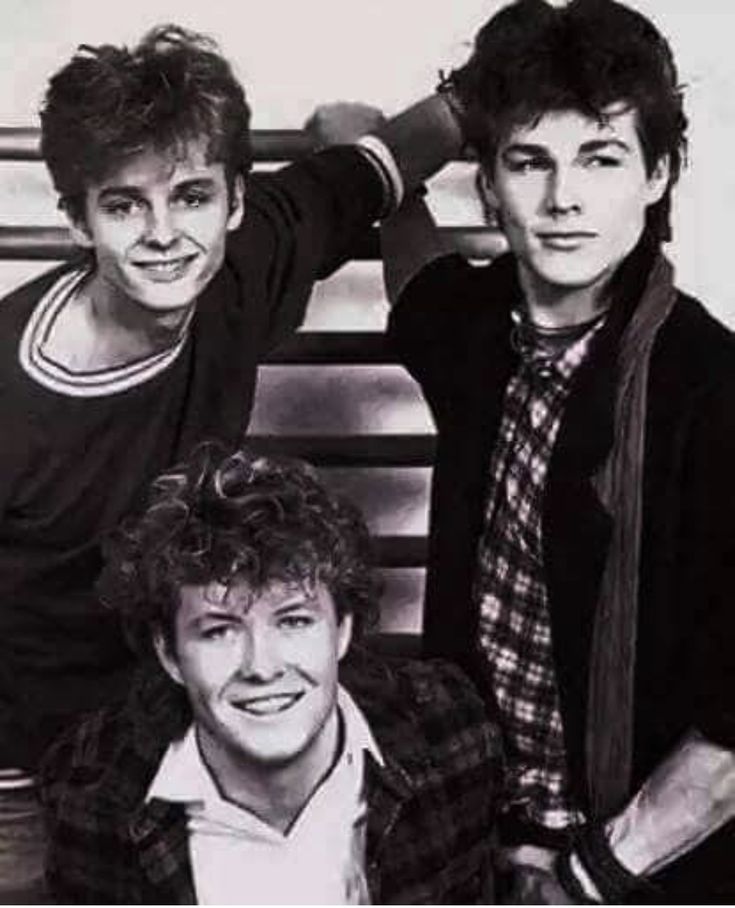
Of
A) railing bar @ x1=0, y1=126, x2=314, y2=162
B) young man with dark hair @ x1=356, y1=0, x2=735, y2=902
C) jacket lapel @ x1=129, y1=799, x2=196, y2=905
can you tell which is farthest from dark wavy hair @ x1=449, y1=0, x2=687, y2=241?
jacket lapel @ x1=129, y1=799, x2=196, y2=905

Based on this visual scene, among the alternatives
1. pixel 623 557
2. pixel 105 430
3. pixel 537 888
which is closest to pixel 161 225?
pixel 105 430

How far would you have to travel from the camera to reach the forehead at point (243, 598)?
2.57ft

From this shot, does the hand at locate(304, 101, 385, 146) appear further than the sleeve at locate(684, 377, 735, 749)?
Yes

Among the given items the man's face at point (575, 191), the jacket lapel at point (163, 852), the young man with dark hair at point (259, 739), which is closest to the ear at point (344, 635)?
the young man with dark hair at point (259, 739)

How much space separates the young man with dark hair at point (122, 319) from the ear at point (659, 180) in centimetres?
13

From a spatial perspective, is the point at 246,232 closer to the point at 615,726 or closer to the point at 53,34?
the point at 53,34

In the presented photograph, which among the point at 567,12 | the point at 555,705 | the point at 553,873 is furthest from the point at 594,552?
the point at 567,12

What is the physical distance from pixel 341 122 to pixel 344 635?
1.06 feet

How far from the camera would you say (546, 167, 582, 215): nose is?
80cm

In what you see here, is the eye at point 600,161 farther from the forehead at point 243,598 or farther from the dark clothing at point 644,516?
the forehead at point 243,598

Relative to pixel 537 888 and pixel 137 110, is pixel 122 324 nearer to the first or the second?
pixel 137 110

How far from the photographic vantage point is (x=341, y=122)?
88 cm

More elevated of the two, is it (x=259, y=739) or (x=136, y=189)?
(x=136, y=189)

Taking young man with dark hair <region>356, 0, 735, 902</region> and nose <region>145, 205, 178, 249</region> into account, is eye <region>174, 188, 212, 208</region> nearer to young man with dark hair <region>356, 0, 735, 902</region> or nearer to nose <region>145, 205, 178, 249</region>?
nose <region>145, 205, 178, 249</region>
